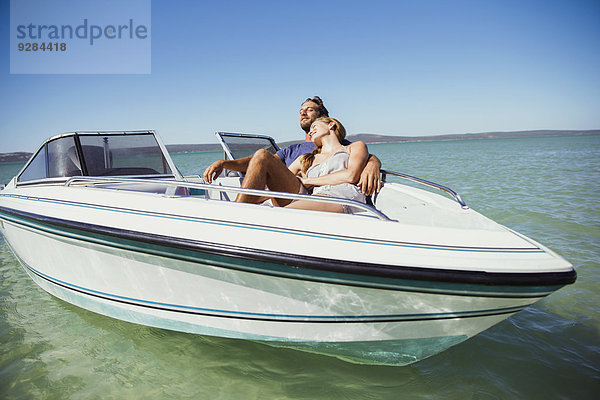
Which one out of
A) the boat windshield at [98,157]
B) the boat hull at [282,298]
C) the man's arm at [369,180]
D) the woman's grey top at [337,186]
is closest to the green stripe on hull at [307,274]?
the boat hull at [282,298]

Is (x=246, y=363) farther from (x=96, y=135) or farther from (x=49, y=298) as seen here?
(x=96, y=135)

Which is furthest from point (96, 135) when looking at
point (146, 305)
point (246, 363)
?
point (246, 363)

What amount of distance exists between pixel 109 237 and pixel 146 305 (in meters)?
0.52

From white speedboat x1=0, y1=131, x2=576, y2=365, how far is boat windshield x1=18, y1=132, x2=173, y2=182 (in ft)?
2.91

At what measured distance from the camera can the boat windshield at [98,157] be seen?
11.3ft

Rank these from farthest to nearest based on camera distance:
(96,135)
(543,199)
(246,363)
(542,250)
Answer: (543,199) → (96,135) → (246,363) → (542,250)

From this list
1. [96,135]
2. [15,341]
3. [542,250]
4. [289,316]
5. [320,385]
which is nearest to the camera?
[542,250]

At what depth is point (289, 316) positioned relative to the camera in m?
1.92

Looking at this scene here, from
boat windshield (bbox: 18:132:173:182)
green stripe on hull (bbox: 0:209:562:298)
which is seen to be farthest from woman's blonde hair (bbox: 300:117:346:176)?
boat windshield (bbox: 18:132:173:182)

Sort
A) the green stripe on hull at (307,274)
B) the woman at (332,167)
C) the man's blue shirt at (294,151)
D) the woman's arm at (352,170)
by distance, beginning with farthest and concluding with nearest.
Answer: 1. the man's blue shirt at (294,151)
2. the woman's arm at (352,170)
3. the woman at (332,167)
4. the green stripe on hull at (307,274)

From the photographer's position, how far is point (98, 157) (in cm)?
352

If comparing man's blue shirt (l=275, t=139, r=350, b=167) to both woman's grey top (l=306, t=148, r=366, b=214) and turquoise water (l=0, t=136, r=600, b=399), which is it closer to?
woman's grey top (l=306, t=148, r=366, b=214)

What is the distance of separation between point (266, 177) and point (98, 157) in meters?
2.09

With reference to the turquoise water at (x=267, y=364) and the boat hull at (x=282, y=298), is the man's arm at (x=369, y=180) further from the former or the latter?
the turquoise water at (x=267, y=364)
